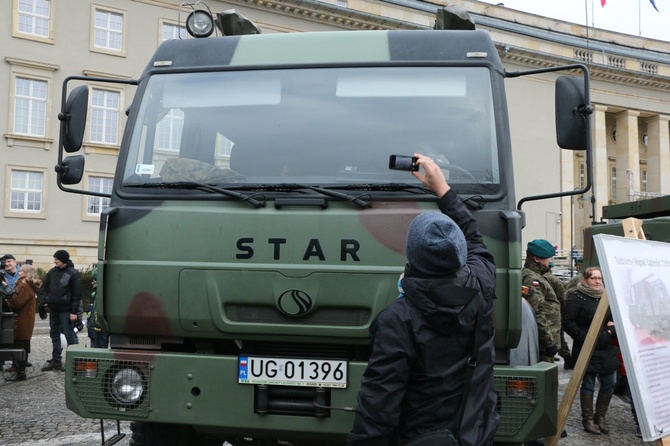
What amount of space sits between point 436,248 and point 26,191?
33.9 meters

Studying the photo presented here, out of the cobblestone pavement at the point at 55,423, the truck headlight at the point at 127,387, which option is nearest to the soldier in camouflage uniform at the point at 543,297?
the cobblestone pavement at the point at 55,423

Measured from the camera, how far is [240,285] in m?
4.12

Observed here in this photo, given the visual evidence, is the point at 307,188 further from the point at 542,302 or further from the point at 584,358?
the point at 542,302

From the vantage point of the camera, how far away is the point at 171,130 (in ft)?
15.1

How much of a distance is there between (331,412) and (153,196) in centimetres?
157

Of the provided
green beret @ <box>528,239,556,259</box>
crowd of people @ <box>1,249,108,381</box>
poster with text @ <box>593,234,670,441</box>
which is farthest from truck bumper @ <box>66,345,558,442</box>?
crowd of people @ <box>1,249,108,381</box>

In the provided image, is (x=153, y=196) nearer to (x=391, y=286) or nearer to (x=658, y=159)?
(x=391, y=286)

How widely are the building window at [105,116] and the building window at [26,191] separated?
3.27 m

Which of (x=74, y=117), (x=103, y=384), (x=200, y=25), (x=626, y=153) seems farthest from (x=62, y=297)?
(x=626, y=153)

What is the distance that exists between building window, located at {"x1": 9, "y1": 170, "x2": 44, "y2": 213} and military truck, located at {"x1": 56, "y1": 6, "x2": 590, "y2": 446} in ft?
102

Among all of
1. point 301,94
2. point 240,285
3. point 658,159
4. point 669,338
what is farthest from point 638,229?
point 658,159

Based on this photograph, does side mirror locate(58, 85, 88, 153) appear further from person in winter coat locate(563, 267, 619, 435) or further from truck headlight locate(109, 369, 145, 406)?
person in winter coat locate(563, 267, 619, 435)

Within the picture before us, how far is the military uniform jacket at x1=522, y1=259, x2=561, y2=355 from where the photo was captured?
7.57 m

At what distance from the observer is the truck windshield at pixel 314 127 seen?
170 inches
